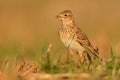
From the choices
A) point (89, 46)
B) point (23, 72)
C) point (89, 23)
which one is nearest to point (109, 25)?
point (89, 23)

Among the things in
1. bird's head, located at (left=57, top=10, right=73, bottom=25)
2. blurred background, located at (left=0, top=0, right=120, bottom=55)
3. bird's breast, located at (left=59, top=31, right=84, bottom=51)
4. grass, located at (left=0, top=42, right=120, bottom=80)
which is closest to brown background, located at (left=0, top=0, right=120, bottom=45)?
blurred background, located at (left=0, top=0, right=120, bottom=55)

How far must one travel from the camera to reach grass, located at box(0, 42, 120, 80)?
8891 mm

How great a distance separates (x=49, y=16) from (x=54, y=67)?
20.3m

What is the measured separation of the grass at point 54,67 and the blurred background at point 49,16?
952 cm

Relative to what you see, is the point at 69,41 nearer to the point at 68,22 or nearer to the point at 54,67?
the point at 68,22

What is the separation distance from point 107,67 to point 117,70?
207mm

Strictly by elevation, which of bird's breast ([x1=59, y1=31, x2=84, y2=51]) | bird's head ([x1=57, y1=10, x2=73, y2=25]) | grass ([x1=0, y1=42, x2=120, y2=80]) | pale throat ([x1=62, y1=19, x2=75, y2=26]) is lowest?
grass ([x1=0, y1=42, x2=120, y2=80])

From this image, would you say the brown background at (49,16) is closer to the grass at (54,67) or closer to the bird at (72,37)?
the bird at (72,37)

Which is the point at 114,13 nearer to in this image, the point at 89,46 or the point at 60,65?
the point at 89,46

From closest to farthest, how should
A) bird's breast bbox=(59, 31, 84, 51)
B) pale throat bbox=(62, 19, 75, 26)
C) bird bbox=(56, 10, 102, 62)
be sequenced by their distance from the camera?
1. bird bbox=(56, 10, 102, 62)
2. bird's breast bbox=(59, 31, 84, 51)
3. pale throat bbox=(62, 19, 75, 26)

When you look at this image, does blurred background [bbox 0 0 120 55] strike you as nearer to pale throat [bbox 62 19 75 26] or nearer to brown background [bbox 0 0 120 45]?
brown background [bbox 0 0 120 45]

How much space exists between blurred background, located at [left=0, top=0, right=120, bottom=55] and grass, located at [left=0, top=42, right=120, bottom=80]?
9.52 metres

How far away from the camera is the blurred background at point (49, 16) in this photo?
23.2m

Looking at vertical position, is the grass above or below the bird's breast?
below
